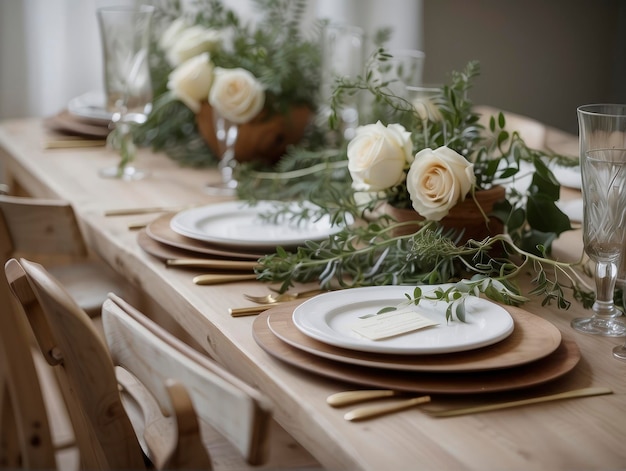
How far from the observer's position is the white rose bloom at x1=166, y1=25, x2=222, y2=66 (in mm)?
1897

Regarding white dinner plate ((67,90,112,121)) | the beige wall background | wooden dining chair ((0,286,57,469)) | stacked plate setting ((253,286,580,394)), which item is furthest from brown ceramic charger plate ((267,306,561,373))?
the beige wall background

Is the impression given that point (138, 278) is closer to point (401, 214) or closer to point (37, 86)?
point (401, 214)

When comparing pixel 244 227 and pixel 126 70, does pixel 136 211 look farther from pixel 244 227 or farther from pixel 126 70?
pixel 126 70

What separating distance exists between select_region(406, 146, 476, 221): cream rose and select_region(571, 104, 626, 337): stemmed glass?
0.17 metres

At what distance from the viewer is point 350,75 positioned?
1770 mm

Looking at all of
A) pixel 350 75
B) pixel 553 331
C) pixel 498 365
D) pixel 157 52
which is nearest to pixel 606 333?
pixel 553 331

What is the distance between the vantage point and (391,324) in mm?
944

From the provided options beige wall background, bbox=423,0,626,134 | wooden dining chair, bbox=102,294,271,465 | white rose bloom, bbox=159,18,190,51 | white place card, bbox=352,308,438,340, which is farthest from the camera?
beige wall background, bbox=423,0,626,134

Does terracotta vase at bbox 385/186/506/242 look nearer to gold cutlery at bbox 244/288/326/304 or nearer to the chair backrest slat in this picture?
gold cutlery at bbox 244/288/326/304

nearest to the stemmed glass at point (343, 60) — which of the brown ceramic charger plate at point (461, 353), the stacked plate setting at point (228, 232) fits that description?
the stacked plate setting at point (228, 232)

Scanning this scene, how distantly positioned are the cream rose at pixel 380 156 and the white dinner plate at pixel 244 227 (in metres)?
0.12

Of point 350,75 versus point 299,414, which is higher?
point 350,75

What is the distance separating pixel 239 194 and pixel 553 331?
2.34 ft

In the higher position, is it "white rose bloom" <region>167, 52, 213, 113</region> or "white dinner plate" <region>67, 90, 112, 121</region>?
"white rose bloom" <region>167, 52, 213, 113</region>
